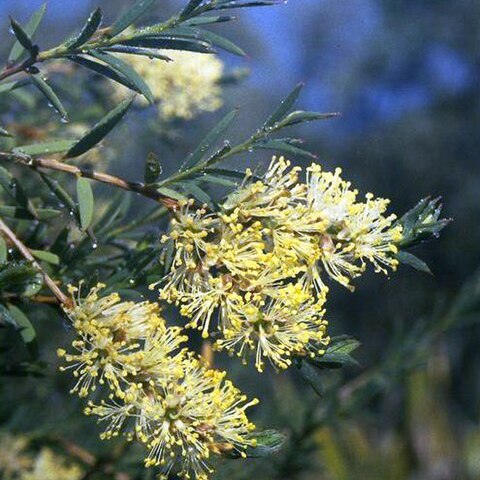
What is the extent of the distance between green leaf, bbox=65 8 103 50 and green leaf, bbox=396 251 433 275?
36 cm

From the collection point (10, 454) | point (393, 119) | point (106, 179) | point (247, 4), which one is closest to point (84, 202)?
point (106, 179)

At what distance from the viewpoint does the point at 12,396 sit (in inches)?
55.6

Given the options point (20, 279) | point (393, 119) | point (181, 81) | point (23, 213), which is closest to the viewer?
point (20, 279)

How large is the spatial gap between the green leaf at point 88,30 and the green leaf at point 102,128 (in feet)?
0.22

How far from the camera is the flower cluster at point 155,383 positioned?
756 mm

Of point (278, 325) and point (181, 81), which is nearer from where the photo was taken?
point (278, 325)

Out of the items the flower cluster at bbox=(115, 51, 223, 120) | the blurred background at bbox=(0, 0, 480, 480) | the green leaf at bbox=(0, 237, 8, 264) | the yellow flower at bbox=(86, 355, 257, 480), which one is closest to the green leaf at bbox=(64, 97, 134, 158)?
the green leaf at bbox=(0, 237, 8, 264)

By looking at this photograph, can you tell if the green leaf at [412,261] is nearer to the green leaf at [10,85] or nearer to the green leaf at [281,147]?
the green leaf at [281,147]

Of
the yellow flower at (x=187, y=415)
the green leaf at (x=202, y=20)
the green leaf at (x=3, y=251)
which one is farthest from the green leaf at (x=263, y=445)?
the green leaf at (x=202, y=20)

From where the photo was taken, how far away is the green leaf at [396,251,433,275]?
812 millimetres

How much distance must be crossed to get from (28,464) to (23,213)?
2.02ft

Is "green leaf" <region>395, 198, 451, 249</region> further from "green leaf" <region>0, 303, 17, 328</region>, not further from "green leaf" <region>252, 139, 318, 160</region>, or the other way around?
Result: "green leaf" <region>0, 303, 17, 328</region>

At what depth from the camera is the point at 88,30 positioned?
30.2 inches

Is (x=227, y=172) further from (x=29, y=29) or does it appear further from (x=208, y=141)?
(x=29, y=29)
